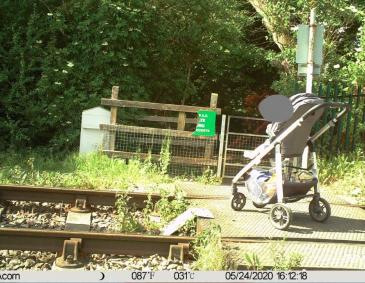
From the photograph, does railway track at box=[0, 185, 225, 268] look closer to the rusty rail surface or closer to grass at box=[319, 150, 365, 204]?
the rusty rail surface

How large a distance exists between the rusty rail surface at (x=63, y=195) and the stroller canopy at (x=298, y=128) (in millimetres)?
1946

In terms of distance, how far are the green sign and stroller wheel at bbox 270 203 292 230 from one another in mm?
4565

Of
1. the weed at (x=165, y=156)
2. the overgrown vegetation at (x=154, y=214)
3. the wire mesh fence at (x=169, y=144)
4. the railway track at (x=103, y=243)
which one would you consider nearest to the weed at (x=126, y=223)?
the overgrown vegetation at (x=154, y=214)

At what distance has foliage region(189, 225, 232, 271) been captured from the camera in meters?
4.83

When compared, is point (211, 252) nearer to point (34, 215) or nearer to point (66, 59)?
point (34, 215)

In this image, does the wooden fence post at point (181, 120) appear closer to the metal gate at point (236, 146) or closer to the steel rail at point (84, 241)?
the metal gate at point (236, 146)

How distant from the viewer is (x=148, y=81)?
47.2ft

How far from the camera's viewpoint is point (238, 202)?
7.23 m

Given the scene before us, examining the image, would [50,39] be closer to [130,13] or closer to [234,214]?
[130,13]

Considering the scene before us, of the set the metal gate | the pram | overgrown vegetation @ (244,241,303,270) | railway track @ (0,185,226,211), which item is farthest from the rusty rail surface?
the metal gate

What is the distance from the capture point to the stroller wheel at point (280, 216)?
6.15 m

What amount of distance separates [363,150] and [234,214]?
17.0 feet

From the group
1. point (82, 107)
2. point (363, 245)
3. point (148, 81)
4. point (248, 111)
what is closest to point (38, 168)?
point (82, 107)

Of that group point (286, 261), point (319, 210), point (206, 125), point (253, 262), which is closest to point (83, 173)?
point (206, 125)
